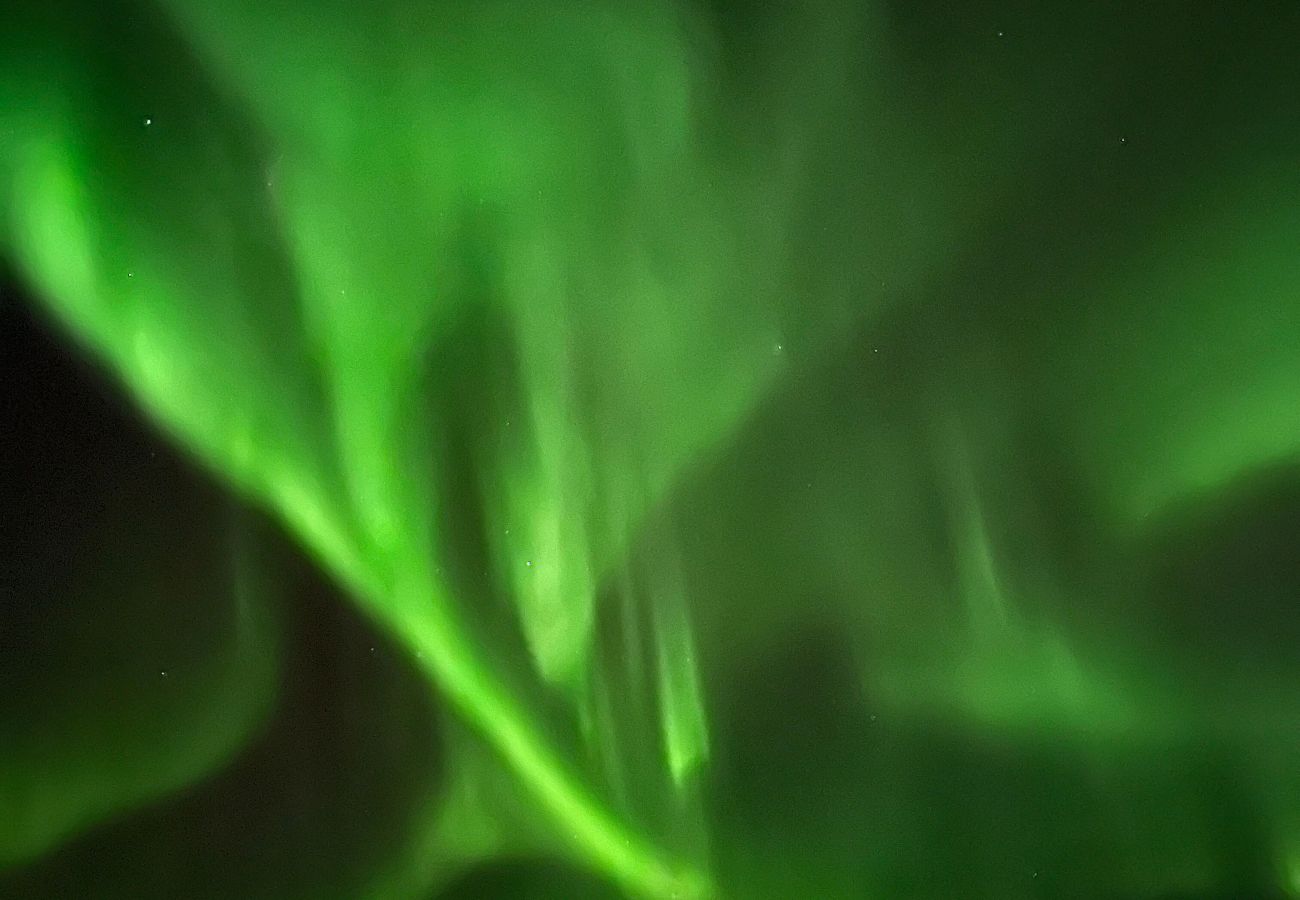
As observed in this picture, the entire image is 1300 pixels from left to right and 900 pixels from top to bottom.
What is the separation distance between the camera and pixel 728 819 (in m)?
0.68

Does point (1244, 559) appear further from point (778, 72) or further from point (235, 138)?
point (235, 138)

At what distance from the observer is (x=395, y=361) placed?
0.67 m

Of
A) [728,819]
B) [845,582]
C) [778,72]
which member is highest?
[778,72]

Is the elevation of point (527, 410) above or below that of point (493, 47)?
below

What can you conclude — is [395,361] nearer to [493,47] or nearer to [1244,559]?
[493,47]

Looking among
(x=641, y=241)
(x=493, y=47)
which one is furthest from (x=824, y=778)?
(x=493, y=47)

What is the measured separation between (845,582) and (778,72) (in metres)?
0.31

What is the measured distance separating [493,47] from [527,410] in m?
0.22

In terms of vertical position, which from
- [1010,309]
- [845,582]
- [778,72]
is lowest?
[845,582]

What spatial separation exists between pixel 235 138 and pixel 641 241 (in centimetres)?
24

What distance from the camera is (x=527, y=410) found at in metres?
0.68

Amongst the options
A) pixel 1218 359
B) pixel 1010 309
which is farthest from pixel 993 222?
pixel 1218 359

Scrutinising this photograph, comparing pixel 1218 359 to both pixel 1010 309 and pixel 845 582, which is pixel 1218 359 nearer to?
pixel 1010 309

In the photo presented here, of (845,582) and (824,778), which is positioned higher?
(845,582)
